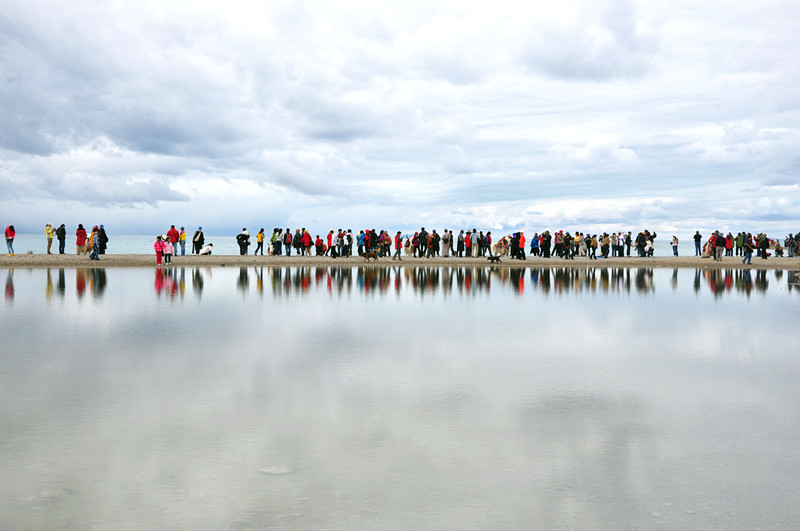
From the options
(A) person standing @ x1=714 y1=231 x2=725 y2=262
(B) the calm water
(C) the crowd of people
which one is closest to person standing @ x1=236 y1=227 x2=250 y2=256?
(C) the crowd of people

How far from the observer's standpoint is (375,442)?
6734mm

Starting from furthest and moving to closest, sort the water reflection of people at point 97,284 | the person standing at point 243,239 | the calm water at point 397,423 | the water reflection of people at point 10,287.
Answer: the person standing at point 243,239, the water reflection of people at point 97,284, the water reflection of people at point 10,287, the calm water at point 397,423

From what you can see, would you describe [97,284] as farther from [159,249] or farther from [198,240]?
[198,240]

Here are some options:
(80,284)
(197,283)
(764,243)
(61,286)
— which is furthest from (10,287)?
(764,243)

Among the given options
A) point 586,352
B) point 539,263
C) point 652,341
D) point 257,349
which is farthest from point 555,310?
point 539,263

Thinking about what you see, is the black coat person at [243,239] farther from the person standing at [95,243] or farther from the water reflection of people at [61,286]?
the water reflection of people at [61,286]

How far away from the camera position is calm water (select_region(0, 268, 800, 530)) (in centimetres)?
521

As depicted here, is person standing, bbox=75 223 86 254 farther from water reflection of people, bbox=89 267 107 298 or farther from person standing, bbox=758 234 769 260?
person standing, bbox=758 234 769 260

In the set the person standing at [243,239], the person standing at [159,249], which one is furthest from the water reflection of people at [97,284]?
the person standing at [243,239]

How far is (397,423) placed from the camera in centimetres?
739

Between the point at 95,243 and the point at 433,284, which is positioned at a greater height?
the point at 95,243

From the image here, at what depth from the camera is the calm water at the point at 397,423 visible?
521 cm

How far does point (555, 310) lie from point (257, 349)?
8.88 m

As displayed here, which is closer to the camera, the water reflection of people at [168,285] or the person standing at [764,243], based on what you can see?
the water reflection of people at [168,285]
